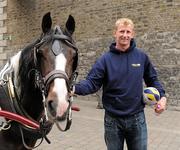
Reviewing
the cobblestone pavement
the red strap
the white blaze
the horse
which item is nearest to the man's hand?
the horse

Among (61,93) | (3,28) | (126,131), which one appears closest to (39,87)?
(61,93)

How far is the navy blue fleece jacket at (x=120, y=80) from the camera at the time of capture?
3615 millimetres

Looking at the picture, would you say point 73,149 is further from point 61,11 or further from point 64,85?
point 61,11

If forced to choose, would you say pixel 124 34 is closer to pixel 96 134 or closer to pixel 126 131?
pixel 126 131

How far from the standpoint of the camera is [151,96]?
3629mm

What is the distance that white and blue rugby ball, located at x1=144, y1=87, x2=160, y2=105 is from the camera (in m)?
3.62

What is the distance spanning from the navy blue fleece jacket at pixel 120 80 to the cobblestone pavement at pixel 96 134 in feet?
9.47

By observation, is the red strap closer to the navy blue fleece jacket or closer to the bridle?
the bridle

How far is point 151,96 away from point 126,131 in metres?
0.42

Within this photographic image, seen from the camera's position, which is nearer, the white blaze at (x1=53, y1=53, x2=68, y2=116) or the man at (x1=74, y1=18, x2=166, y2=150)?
the white blaze at (x1=53, y1=53, x2=68, y2=116)

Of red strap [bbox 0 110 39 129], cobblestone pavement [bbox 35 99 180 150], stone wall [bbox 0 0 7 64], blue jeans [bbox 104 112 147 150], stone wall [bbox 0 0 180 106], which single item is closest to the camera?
red strap [bbox 0 110 39 129]

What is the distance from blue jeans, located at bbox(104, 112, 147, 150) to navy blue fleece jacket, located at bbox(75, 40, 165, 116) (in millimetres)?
78

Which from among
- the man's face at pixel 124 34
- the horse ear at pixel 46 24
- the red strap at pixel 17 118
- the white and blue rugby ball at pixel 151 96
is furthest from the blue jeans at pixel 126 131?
the horse ear at pixel 46 24

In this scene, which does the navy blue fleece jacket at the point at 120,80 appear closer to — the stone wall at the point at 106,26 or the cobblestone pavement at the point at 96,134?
the cobblestone pavement at the point at 96,134
